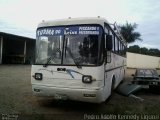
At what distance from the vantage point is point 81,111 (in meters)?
9.53

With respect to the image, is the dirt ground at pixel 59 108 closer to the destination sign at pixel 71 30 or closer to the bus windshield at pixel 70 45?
the bus windshield at pixel 70 45

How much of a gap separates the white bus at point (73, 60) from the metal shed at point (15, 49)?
28.9 m

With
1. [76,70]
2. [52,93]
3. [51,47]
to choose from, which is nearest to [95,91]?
[76,70]

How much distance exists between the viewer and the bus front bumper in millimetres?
8547

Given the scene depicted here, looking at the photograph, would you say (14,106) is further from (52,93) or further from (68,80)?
(68,80)

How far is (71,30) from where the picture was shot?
359 inches

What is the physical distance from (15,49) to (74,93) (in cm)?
3809

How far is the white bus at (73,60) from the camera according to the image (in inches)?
339

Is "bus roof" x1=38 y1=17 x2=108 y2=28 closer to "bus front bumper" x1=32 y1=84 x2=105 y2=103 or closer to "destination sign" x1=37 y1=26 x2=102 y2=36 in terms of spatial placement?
"destination sign" x1=37 y1=26 x2=102 y2=36

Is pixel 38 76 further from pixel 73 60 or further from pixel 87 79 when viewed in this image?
pixel 87 79

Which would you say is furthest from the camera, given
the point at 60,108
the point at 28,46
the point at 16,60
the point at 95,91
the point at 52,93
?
the point at 28,46

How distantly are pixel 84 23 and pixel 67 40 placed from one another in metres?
0.80

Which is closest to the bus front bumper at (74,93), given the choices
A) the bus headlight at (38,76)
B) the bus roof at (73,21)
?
the bus headlight at (38,76)

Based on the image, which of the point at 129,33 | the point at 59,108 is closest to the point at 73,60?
the point at 59,108
